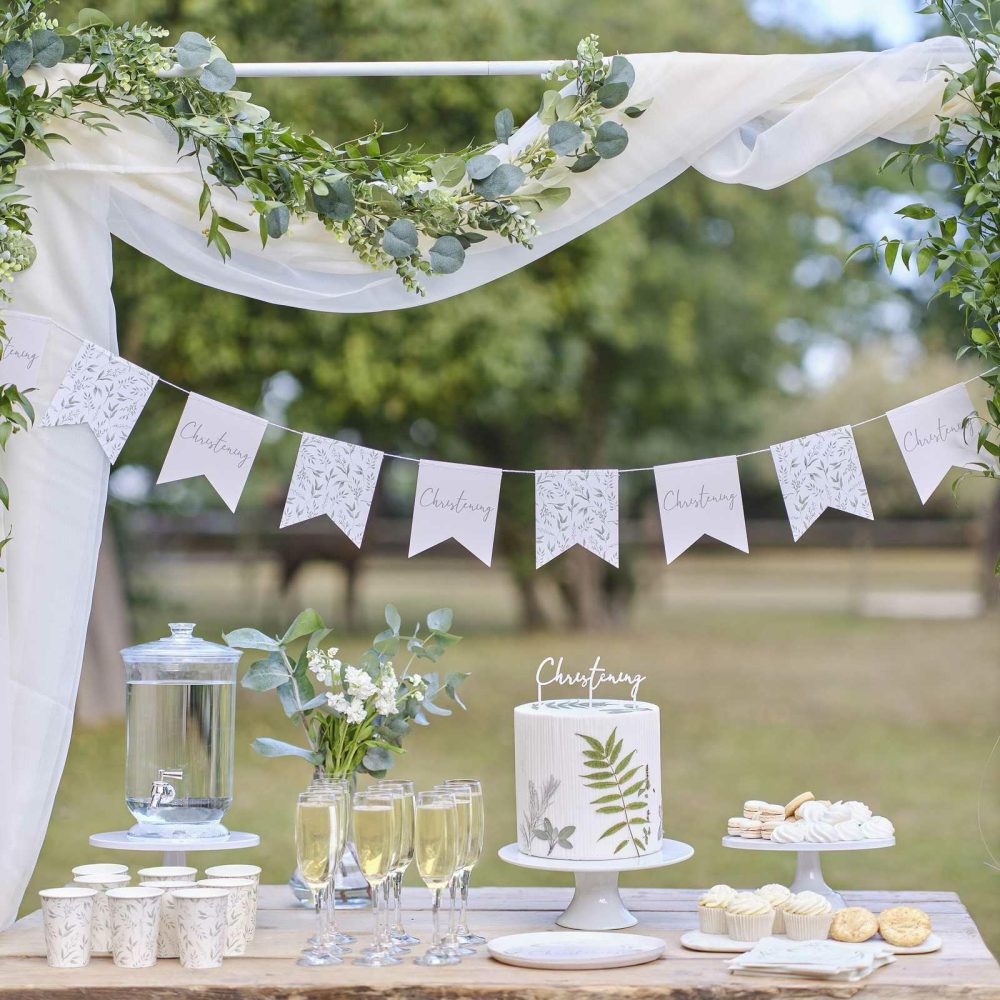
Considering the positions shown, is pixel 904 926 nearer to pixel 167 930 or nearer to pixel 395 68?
pixel 167 930

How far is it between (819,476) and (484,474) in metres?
0.56

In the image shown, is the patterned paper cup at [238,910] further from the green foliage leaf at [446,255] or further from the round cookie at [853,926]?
the green foliage leaf at [446,255]

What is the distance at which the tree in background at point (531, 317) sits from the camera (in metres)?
6.33

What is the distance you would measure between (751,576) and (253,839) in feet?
58.6

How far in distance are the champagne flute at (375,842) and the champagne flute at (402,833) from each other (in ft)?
0.07

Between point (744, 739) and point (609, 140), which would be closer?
point (609, 140)

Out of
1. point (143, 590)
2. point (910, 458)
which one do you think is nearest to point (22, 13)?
point (910, 458)

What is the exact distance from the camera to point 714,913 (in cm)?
188

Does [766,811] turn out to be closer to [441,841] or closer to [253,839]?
[441,841]

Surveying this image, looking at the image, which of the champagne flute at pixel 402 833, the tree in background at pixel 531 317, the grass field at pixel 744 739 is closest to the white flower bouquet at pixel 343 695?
the champagne flute at pixel 402 833

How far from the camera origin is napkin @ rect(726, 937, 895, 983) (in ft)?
5.45

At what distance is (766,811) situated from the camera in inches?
80.2

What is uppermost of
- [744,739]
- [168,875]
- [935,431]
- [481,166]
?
[481,166]

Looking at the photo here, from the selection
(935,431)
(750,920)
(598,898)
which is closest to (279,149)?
(935,431)
